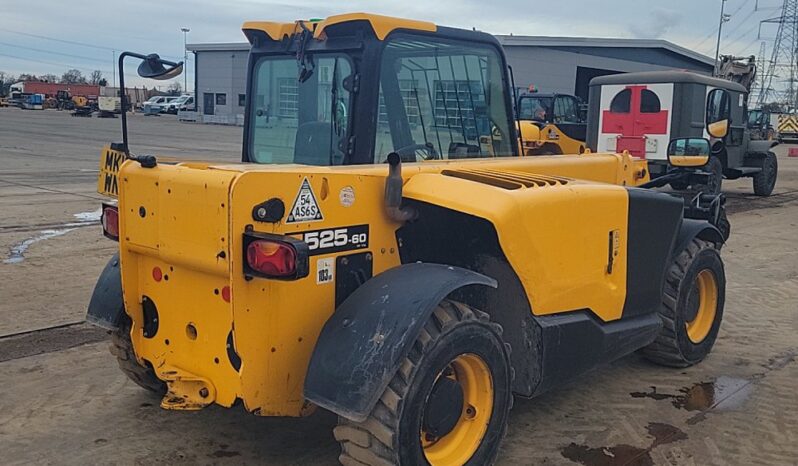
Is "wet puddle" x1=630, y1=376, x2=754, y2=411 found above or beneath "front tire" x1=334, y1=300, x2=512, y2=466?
beneath

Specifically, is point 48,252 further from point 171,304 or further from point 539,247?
point 539,247

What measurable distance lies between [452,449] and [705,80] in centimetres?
1349

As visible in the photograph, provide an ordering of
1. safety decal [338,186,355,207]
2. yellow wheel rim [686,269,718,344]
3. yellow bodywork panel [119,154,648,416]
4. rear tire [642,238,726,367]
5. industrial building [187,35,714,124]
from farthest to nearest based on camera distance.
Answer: industrial building [187,35,714,124], yellow wheel rim [686,269,718,344], rear tire [642,238,726,367], safety decal [338,186,355,207], yellow bodywork panel [119,154,648,416]

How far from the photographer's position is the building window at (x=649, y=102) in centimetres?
1514

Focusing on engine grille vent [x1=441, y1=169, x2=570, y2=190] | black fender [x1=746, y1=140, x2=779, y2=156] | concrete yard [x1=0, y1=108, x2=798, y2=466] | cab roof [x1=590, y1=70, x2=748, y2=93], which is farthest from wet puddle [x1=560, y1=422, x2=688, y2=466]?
black fender [x1=746, y1=140, x2=779, y2=156]

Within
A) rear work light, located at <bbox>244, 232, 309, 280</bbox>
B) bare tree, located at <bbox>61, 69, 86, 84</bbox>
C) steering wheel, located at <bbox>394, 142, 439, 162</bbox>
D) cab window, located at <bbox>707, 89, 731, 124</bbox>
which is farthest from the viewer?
bare tree, located at <bbox>61, 69, 86, 84</bbox>

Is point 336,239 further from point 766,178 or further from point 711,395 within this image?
point 766,178

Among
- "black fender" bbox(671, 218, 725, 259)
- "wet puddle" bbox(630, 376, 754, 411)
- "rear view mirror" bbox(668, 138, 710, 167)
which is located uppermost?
"rear view mirror" bbox(668, 138, 710, 167)

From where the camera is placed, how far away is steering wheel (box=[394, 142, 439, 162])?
4.14 meters

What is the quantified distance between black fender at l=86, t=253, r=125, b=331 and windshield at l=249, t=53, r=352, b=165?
3.73ft

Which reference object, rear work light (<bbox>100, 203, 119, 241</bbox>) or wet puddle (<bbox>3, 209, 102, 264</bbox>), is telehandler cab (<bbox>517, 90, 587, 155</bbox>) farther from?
rear work light (<bbox>100, 203, 119, 241</bbox>)

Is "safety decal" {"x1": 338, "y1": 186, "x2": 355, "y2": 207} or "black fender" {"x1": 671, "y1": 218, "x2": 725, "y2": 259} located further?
"black fender" {"x1": 671, "y1": 218, "x2": 725, "y2": 259}

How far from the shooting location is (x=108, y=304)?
398 centimetres

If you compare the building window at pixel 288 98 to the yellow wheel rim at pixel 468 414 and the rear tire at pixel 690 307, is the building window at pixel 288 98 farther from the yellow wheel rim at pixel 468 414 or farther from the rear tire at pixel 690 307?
the rear tire at pixel 690 307
